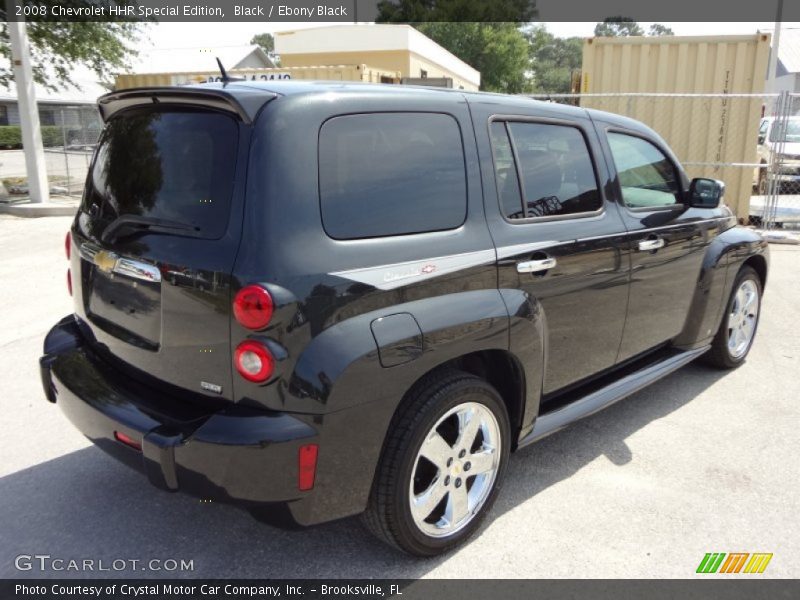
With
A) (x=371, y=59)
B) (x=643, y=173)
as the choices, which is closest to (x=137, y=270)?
(x=643, y=173)

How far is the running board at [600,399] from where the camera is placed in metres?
3.24

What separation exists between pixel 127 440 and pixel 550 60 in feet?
515

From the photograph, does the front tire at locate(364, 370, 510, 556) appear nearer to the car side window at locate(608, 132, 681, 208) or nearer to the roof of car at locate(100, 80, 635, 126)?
the roof of car at locate(100, 80, 635, 126)

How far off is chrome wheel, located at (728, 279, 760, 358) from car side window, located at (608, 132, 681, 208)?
3.60 feet

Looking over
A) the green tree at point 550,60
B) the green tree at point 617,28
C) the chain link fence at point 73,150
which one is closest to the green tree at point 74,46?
the chain link fence at point 73,150

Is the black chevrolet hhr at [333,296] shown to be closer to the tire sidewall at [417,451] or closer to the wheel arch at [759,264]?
the tire sidewall at [417,451]

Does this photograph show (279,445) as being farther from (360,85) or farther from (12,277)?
(12,277)

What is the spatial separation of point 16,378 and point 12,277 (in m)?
3.50

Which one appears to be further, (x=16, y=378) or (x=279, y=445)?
(x=16, y=378)

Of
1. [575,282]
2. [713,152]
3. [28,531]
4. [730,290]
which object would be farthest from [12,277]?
[713,152]

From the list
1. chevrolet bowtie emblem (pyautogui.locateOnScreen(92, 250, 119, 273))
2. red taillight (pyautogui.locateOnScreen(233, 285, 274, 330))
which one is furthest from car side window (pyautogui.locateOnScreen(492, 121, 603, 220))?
chevrolet bowtie emblem (pyautogui.locateOnScreen(92, 250, 119, 273))

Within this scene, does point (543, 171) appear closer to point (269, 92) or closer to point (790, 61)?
point (269, 92)

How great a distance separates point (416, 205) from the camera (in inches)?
106

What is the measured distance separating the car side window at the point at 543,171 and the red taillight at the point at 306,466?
1380mm
